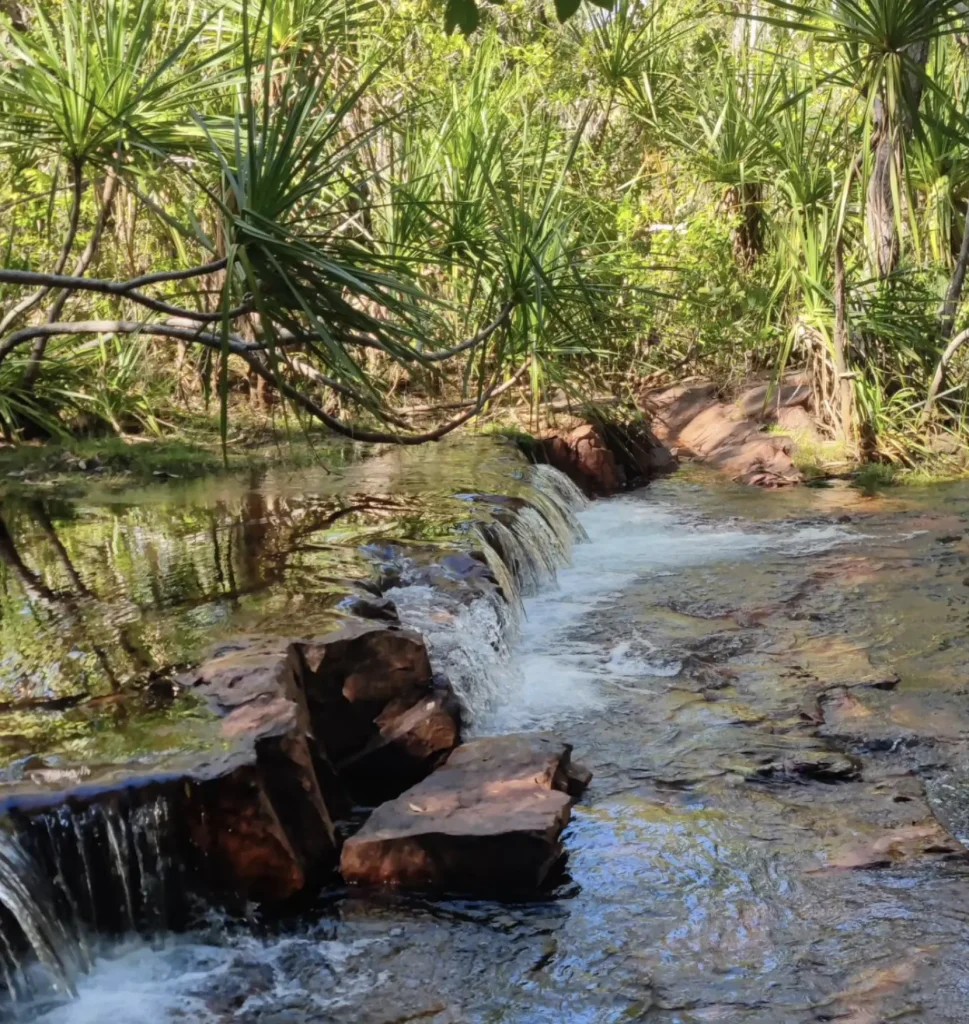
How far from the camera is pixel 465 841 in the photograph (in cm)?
310

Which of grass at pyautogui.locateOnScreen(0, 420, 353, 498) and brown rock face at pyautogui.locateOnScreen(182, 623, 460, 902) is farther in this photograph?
grass at pyautogui.locateOnScreen(0, 420, 353, 498)

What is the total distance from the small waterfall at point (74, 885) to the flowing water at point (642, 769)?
0.01 meters

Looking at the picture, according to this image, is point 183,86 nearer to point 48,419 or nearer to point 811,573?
point 48,419

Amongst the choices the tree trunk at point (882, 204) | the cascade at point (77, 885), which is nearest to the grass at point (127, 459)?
the cascade at point (77, 885)

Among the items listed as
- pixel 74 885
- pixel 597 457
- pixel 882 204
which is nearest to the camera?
pixel 74 885

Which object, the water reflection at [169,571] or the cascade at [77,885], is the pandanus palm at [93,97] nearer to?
the water reflection at [169,571]

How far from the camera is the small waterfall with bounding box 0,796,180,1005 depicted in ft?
8.36

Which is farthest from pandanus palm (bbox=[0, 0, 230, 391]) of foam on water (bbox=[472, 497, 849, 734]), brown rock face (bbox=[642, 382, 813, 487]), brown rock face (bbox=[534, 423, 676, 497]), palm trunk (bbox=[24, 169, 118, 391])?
brown rock face (bbox=[642, 382, 813, 487])

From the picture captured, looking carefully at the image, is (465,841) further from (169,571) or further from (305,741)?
(169,571)

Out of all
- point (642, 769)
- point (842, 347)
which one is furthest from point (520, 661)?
point (842, 347)

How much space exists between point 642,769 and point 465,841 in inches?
36.6

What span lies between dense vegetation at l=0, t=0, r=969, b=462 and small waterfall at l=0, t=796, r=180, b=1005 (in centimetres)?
109

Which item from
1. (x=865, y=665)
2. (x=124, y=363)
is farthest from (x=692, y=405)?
(x=865, y=665)

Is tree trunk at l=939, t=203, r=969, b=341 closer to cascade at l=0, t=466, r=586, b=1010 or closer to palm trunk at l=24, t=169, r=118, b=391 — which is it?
palm trunk at l=24, t=169, r=118, b=391
